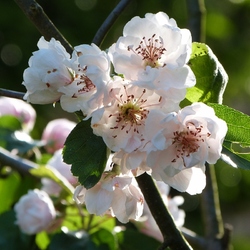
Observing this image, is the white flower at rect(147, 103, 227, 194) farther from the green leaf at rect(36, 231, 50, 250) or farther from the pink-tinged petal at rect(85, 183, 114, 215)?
the green leaf at rect(36, 231, 50, 250)

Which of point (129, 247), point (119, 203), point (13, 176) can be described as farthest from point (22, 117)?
point (119, 203)

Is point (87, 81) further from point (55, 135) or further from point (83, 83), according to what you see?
point (55, 135)

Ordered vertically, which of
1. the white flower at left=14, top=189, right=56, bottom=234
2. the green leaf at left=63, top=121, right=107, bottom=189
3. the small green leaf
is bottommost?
the white flower at left=14, top=189, right=56, bottom=234

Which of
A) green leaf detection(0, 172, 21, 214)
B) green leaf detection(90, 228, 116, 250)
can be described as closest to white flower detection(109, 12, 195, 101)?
green leaf detection(90, 228, 116, 250)

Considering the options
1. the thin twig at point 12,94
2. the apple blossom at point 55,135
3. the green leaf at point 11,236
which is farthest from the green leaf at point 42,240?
the thin twig at point 12,94

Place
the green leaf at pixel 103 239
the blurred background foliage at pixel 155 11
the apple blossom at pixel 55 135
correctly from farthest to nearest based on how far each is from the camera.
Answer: the blurred background foliage at pixel 155 11 → the apple blossom at pixel 55 135 → the green leaf at pixel 103 239

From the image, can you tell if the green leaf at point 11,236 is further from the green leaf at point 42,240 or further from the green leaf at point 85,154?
the green leaf at point 85,154

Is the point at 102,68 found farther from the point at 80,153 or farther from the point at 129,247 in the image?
the point at 129,247

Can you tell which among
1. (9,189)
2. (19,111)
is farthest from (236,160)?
(19,111)
